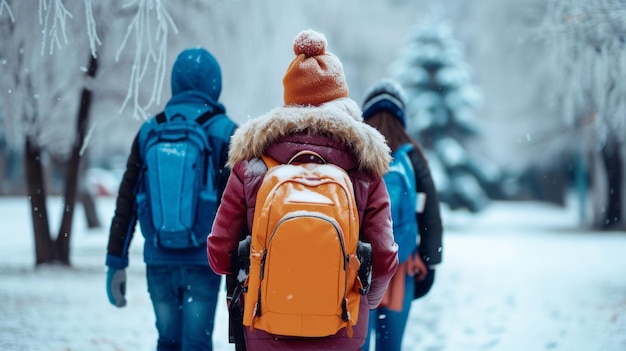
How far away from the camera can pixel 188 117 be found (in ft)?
13.0

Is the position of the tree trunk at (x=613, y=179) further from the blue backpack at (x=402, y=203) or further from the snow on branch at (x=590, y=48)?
the blue backpack at (x=402, y=203)

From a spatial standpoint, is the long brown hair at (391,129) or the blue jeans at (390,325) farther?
the long brown hair at (391,129)

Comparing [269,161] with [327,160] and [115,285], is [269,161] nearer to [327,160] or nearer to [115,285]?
[327,160]

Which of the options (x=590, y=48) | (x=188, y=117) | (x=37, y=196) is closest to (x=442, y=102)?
(x=37, y=196)

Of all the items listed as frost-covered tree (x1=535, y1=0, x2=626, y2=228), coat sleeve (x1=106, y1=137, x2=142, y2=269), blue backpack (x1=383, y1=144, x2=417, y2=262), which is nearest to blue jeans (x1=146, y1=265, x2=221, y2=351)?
coat sleeve (x1=106, y1=137, x2=142, y2=269)

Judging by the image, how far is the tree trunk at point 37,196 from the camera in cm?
1059

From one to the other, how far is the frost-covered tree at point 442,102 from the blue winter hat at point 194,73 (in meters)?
19.9

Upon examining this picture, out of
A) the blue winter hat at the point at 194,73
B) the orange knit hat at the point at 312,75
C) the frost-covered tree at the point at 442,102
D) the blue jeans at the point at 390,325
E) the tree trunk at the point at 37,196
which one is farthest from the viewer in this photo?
the frost-covered tree at the point at 442,102

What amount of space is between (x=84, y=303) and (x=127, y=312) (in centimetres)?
72

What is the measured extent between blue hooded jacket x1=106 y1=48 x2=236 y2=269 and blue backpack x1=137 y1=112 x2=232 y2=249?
0.15 feet

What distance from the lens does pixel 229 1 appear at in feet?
32.6

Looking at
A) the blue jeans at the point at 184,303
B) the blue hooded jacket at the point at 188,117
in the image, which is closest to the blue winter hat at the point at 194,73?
the blue hooded jacket at the point at 188,117

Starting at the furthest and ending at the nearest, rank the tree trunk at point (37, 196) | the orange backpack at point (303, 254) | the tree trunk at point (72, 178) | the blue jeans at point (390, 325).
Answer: the tree trunk at point (37, 196)
the tree trunk at point (72, 178)
the blue jeans at point (390, 325)
the orange backpack at point (303, 254)

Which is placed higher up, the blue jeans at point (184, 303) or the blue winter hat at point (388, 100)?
the blue winter hat at point (388, 100)
